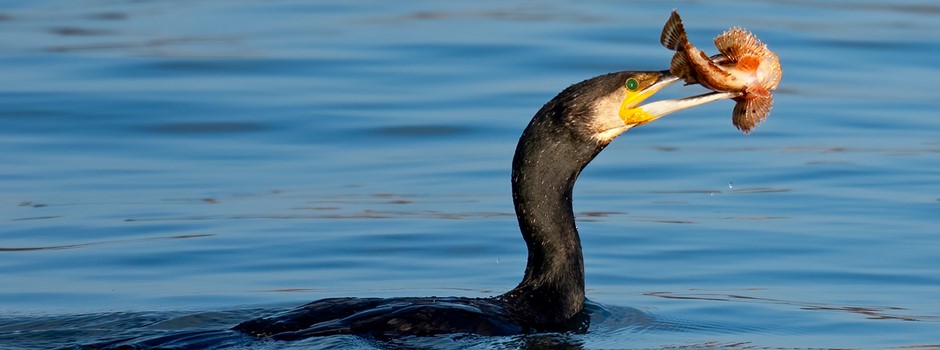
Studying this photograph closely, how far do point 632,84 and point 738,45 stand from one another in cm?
51

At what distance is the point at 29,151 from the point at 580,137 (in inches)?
247

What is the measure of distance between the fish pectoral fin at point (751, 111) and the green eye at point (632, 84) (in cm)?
49

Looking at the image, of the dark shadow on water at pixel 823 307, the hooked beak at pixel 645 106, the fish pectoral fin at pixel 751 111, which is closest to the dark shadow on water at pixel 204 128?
the dark shadow on water at pixel 823 307

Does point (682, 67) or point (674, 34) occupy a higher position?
point (674, 34)

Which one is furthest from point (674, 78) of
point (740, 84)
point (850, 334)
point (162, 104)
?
point (162, 104)

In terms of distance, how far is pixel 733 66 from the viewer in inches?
323

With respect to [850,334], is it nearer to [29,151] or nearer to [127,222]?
[127,222]

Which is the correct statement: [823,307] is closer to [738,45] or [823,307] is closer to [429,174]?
[738,45]

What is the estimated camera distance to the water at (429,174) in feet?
30.2

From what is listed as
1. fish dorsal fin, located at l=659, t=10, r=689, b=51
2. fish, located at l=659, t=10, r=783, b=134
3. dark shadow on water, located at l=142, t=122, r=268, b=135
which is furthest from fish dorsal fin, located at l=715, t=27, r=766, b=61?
dark shadow on water, located at l=142, t=122, r=268, b=135

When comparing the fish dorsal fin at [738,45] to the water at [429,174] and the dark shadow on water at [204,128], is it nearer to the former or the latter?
the water at [429,174]

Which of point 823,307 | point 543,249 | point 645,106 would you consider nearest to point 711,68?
point 645,106

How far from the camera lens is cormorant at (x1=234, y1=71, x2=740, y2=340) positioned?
7664 mm

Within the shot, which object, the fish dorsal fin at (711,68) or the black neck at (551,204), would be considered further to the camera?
the black neck at (551,204)
